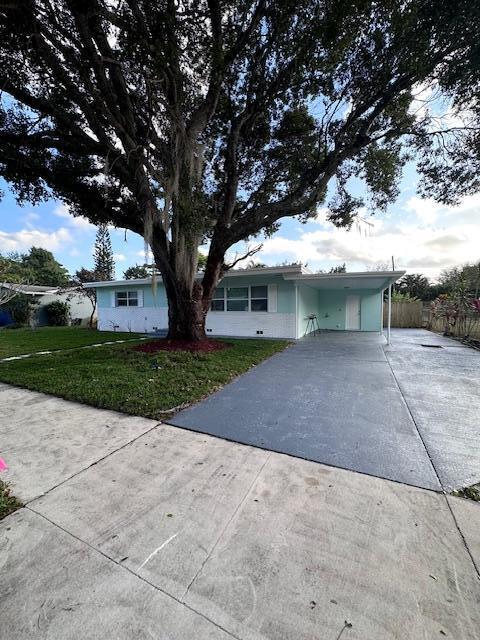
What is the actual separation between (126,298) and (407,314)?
15.4 metres

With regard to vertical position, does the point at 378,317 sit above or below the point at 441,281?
below

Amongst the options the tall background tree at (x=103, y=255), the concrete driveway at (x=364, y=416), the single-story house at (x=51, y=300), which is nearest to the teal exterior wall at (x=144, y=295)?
the single-story house at (x=51, y=300)

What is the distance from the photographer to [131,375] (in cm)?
514

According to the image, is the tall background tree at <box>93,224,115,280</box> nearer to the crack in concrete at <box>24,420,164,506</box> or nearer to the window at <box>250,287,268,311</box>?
the window at <box>250,287,268,311</box>

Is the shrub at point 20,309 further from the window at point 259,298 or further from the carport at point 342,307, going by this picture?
the carport at point 342,307

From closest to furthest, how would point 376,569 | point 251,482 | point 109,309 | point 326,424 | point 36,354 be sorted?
point 376,569 < point 251,482 < point 326,424 < point 36,354 < point 109,309

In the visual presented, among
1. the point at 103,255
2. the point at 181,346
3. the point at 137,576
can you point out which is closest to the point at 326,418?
the point at 137,576

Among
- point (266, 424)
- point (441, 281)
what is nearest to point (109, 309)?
point (266, 424)

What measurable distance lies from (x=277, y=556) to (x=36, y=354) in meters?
8.27

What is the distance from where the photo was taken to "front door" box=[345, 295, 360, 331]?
13.9 metres

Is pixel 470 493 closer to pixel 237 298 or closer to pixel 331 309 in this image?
pixel 237 298

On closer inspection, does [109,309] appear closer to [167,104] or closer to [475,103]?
[167,104]

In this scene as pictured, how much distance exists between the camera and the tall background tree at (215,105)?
4.52 m

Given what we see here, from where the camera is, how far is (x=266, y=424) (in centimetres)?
333
